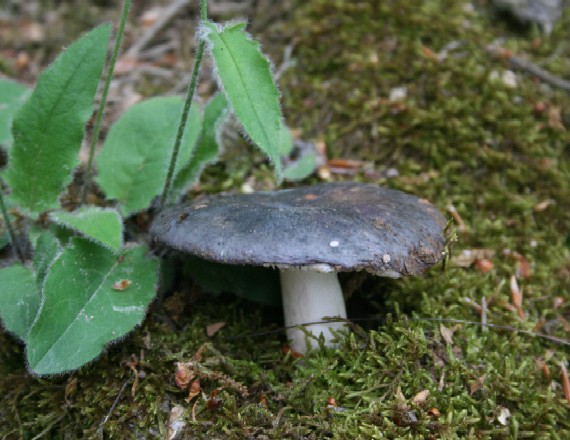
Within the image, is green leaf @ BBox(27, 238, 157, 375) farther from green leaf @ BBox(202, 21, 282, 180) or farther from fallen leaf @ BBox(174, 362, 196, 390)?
green leaf @ BBox(202, 21, 282, 180)

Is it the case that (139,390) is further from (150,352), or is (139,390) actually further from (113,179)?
(113,179)

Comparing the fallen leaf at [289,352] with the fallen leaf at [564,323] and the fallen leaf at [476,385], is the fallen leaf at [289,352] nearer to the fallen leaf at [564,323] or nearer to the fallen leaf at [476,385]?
the fallen leaf at [476,385]

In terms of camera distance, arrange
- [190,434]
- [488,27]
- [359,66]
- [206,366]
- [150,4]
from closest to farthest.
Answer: [190,434] → [206,366] → [359,66] → [488,27] → [150,4]

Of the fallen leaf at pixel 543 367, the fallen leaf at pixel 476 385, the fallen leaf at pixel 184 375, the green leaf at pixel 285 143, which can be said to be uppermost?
the green leaf at pixel 285 143

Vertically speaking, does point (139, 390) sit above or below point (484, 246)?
above

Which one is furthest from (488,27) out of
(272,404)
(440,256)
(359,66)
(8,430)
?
(8,430)

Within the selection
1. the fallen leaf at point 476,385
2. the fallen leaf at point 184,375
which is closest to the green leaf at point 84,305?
the fallen leaf at point 184,375

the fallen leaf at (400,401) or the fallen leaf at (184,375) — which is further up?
the fallen leaf at (184,375)
